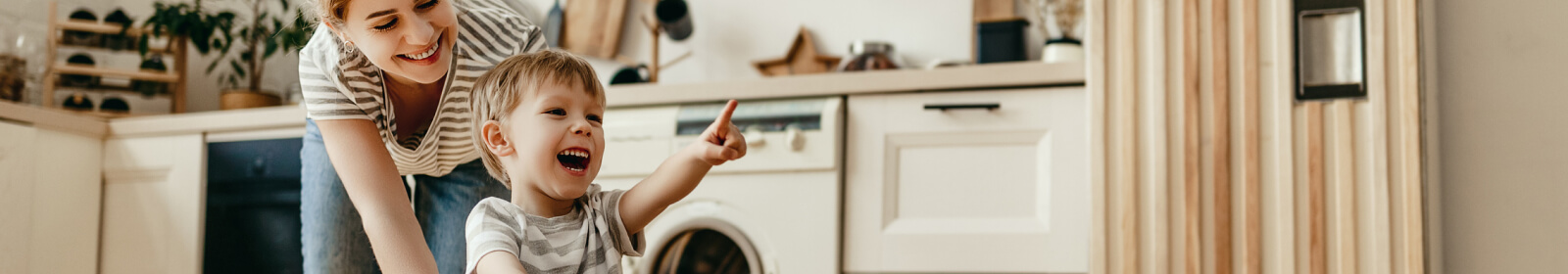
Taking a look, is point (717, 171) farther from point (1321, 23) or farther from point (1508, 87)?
point (1508, 87)

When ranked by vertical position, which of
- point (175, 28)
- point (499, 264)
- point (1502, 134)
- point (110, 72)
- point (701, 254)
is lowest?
point (701, 254)

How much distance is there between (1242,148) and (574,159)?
4.02 ft

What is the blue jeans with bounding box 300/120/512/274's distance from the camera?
103 centimetres

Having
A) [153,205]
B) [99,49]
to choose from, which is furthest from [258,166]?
[99,49]

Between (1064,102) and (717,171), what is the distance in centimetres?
59

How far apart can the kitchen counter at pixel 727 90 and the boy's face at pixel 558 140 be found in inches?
44.8

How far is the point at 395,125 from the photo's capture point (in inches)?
35.4

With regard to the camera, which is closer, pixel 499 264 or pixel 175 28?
pixel 499 264

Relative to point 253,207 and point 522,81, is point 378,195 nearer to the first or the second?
point 522,81

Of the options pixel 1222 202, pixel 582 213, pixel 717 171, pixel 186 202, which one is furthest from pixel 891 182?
pixel 186 202

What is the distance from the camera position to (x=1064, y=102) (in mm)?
1723

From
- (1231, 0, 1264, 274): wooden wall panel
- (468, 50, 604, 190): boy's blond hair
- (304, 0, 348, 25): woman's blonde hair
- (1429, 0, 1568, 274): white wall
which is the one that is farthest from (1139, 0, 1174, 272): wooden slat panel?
(304, 0, 348, 25): woman's blonde hair

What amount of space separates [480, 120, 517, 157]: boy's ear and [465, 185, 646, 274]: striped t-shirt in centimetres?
3

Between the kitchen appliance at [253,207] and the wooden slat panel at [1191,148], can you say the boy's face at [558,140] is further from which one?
the kitchen appliance at [253,207]
